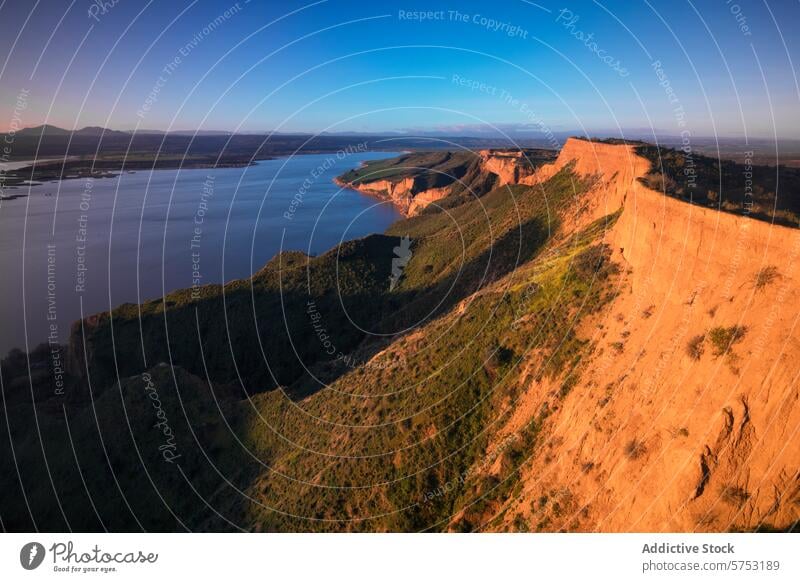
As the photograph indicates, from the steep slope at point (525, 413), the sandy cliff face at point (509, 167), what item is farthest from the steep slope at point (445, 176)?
the steep slope at point (525, 413)

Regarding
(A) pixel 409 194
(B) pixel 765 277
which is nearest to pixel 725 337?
(B) pixel 765 277

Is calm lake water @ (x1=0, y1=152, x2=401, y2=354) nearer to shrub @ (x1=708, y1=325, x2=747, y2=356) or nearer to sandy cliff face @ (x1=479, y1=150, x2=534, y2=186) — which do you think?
shrub @ (x1=708, y1=325, x2=747, y2=356)

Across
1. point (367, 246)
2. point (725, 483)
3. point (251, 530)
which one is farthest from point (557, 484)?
point (367, 246)

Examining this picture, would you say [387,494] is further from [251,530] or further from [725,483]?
[725,483]

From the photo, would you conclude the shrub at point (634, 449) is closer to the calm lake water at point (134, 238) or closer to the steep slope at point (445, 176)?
the calm lake water at point (134, 238)

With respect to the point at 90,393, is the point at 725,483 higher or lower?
higher

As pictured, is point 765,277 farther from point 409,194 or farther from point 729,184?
point 409,194
